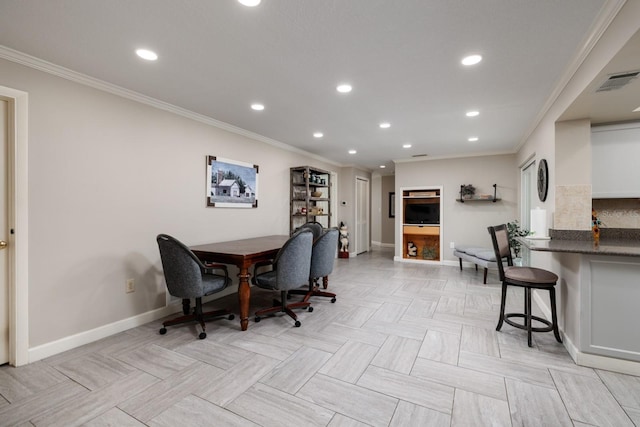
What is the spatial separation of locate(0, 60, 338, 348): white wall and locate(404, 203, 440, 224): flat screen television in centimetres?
452

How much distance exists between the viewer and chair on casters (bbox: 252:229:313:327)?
295cm

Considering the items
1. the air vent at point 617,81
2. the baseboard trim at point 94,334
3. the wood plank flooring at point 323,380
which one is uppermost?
the air vent at point 617,81

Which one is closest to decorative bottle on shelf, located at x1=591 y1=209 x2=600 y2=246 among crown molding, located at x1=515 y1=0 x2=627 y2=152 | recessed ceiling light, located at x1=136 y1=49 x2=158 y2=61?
crown molding, located at x1=515 y1=0 x2=627 y2=152

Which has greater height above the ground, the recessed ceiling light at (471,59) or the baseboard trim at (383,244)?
the recessed ceiling light at (471,59)

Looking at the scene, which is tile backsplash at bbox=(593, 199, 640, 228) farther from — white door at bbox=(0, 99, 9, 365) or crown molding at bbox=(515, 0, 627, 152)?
white door at bbox=(0, 99, 9, 365)

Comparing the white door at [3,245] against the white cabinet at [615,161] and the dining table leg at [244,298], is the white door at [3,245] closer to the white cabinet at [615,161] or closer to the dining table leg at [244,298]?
the dining table leg at [244,298]

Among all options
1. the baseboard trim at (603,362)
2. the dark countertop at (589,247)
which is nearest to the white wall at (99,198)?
the dark countertop at (589,247)

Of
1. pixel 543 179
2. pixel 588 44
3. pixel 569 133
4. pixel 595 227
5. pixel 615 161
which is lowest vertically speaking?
pixel 595 227

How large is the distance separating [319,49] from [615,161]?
2993mm

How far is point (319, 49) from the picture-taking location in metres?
2.10

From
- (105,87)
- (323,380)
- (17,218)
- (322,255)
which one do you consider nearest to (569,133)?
(322,255)

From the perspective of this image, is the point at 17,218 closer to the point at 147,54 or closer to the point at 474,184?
the point at 147,54

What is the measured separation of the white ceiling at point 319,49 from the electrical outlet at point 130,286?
1.90 m

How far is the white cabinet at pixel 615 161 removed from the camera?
2.70m
